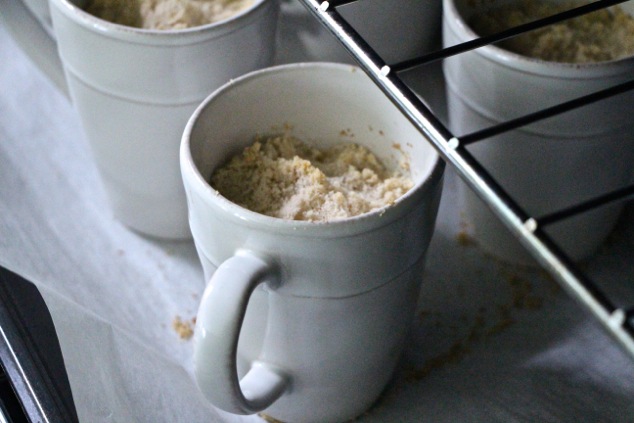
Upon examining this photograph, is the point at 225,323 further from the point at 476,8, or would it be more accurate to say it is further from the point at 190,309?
the point at 476,8

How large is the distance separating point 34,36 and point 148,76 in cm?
16

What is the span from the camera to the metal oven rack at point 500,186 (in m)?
0.28

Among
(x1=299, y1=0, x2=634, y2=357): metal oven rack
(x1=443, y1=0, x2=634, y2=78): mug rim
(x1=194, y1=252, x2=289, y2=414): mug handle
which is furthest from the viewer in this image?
(x1=443, y1=0, x2=634, y2=78): mug rim

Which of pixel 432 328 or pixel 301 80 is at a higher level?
pixel 301 80

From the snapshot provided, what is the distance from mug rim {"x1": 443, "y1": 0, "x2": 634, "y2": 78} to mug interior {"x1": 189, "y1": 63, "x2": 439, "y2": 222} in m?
0.08

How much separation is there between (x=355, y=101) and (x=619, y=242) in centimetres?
27

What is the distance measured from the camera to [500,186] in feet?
1.05

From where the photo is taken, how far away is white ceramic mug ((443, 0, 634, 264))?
536 mm

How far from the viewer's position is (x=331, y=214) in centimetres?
47

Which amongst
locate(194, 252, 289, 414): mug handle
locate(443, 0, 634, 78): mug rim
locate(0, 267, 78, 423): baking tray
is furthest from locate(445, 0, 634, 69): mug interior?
locate(0, 267, 78, 423): baking tray

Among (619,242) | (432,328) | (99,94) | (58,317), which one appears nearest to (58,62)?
(99,94)

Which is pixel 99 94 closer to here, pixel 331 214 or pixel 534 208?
pixel 331 214

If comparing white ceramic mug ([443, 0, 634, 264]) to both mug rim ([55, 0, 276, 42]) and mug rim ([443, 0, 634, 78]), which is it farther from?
mug rim ([55, 0, 276, 42])

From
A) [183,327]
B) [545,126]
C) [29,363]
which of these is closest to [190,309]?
[183,327]
